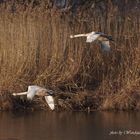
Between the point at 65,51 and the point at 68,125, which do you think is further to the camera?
the point at 65,51

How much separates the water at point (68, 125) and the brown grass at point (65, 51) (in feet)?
2.33

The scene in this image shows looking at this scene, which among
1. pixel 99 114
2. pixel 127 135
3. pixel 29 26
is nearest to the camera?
pixel 127 135

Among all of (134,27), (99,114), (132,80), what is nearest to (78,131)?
(99,114)

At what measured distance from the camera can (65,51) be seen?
45.1ft

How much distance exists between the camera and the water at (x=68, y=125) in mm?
11188

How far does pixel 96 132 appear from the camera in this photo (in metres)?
11.4

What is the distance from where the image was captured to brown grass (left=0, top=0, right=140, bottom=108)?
531 inches

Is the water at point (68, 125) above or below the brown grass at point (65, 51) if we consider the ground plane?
below

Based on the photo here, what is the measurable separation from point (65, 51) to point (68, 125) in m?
2.05

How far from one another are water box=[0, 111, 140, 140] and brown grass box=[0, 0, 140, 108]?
27.9 inches

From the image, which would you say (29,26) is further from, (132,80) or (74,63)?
(132,80)

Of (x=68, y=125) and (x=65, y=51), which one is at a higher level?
(x=65, y=51)

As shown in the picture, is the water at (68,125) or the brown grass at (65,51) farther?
the brown grass at (65,51)

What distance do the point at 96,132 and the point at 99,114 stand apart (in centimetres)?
143
